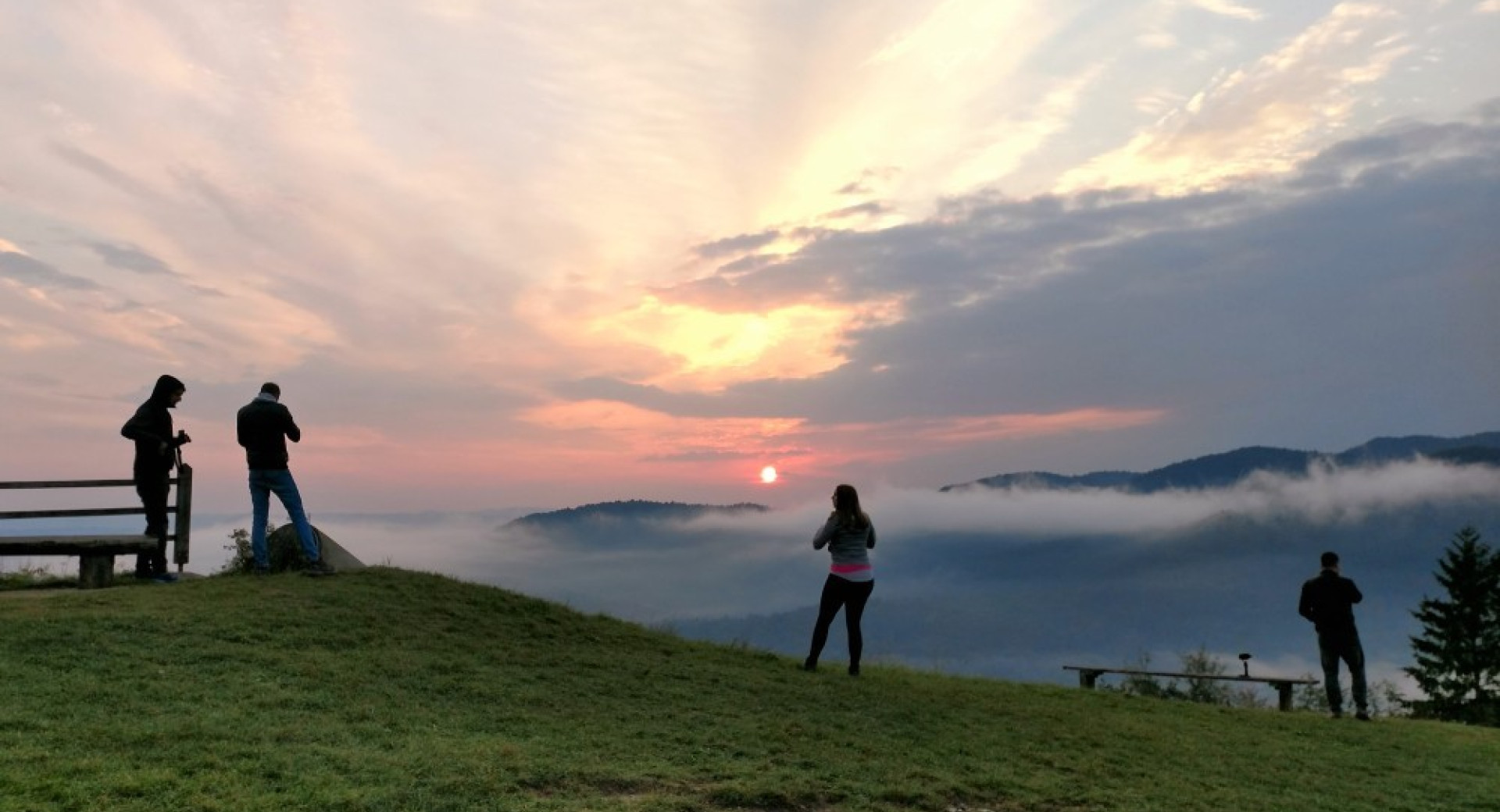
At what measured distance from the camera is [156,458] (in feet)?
54.5

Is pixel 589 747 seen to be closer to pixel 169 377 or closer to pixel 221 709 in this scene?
pixel 221 709

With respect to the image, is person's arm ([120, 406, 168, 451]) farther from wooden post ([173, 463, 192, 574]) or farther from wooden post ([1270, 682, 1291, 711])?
wooden post ([1270, 682, 1291, 711])

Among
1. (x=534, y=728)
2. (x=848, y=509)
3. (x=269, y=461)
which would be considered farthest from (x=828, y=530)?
(x=269, y=461)

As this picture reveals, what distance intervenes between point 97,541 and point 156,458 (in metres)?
1.60

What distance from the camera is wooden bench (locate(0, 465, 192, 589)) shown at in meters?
15.9

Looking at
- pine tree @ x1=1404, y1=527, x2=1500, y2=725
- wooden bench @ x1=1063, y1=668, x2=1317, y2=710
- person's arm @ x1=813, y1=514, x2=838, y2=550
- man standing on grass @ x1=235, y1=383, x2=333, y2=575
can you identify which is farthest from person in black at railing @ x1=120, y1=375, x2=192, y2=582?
pine tree @ x1=1404, y1=527, x2=1500, y2=725

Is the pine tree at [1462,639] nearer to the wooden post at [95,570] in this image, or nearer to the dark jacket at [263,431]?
the dark jacket at [263,431]

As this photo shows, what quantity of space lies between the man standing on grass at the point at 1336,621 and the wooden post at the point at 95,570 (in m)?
20.8

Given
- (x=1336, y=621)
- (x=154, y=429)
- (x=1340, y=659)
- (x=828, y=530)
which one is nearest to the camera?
(x=828, y=530)

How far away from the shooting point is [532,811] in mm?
6922

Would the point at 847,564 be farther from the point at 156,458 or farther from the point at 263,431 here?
the point at 156,458

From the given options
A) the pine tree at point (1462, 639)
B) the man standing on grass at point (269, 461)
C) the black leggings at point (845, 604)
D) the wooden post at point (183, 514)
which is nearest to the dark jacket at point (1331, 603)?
the black leggings at point (845, 604)

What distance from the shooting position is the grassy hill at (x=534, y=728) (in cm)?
741

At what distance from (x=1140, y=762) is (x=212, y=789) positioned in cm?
974
